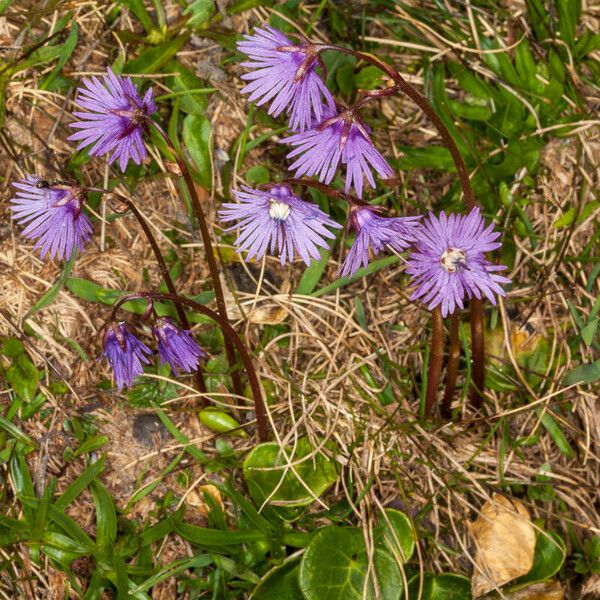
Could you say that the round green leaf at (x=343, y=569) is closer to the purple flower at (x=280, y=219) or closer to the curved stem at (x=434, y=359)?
the curved stem at (x=434, y=359)

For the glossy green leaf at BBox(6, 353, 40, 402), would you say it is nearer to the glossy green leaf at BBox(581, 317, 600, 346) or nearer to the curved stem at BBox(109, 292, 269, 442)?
the curved stem at BBox(109, 292, 269, 442)

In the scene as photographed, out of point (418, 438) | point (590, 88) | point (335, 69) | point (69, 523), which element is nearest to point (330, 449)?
point (418, 438)

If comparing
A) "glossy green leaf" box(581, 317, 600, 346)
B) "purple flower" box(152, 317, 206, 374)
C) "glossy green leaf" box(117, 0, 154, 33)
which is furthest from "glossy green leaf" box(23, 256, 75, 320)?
"glossy green leaf" box(581, 317, 600, 346)

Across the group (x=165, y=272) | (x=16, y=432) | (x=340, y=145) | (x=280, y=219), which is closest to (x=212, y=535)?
(x=16, y=432)

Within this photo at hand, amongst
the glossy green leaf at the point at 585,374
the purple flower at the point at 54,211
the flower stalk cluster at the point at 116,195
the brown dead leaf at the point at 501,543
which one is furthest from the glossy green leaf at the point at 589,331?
the purple flower at the point at 54,211

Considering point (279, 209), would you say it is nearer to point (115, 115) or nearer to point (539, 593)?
point (115, 115)

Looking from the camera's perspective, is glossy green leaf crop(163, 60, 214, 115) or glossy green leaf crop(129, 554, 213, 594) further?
glossy green leaf crop(163, 60, 214, 115)

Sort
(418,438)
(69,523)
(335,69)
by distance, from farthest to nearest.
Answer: (335,69)
(418,438)
(69,523)

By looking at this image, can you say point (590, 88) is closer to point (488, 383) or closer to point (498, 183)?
point (498, 183)
